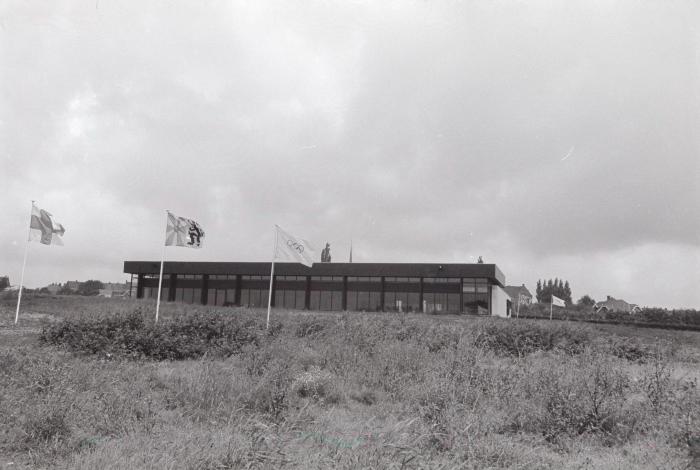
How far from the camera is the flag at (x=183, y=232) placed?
17.2 m

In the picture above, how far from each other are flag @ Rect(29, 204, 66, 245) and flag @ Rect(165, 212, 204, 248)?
782 centimetres

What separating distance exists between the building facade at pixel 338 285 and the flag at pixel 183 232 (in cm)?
3161

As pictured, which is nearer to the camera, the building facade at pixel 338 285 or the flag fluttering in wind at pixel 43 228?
the flag fluttering in wind at pixel 43 228

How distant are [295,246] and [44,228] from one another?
1169cm

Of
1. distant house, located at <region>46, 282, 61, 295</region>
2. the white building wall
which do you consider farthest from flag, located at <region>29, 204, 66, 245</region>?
distant house, located at <region>46, 282, 61, 295</region>

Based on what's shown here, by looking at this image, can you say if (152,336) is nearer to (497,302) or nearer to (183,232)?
(183,232)

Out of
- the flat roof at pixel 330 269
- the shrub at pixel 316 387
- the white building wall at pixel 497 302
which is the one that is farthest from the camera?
the white building wall at pixel 497 302

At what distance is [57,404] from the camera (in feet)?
19.4

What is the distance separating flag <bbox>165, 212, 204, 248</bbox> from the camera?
1720cm

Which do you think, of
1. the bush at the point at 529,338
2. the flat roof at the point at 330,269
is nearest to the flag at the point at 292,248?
the bush at the point at 529,338

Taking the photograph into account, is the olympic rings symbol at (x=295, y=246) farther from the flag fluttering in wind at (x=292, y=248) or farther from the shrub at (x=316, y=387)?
the shrub at (x=316, y=387)

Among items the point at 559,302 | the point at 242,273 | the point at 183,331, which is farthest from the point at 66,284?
the point at 183,331

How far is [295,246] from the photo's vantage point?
58.4ft

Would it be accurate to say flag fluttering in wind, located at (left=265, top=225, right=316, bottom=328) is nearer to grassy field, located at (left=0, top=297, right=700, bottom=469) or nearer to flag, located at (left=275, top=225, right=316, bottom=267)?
flag, located at (left=275, top=225, right=316, bottom=267)
